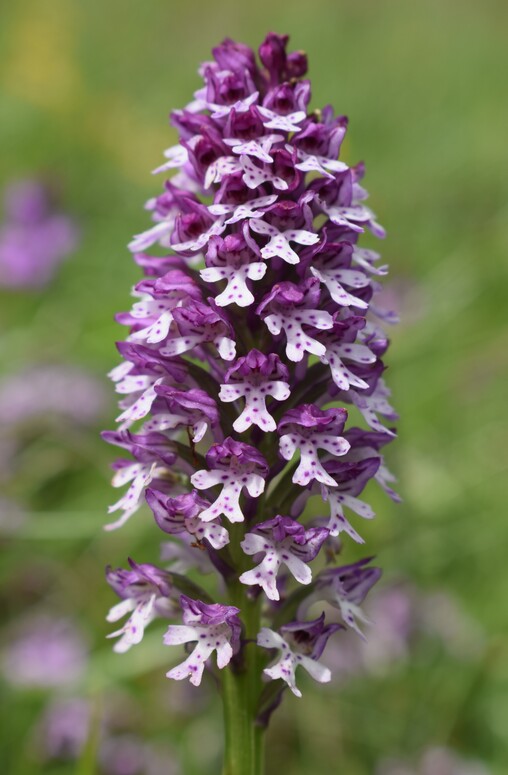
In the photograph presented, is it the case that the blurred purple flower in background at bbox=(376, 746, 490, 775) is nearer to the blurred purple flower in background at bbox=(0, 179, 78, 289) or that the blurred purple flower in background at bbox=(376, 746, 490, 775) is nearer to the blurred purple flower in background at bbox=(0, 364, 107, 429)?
the blurred purple flower in background at bbox=(0, 364, 107, 429)

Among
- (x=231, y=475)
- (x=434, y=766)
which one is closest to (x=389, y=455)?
(x=434, y=766)

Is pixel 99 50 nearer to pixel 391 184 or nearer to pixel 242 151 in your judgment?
pixel 391 184

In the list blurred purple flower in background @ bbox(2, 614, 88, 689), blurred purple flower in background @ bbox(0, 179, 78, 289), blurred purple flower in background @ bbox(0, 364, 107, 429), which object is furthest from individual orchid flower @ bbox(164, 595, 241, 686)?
blurred purple flower in background @ bbox(0, 179, 78, 289)

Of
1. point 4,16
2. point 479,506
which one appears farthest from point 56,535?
point 4,16

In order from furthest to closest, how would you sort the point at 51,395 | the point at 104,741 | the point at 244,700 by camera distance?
the point at 51,395, the point at 104,741, the point at 244,700

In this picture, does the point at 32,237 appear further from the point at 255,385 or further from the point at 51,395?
the point at 255,385

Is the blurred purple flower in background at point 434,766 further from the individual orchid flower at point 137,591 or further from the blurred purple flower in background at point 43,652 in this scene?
the individual orchid flower at point 137,591
